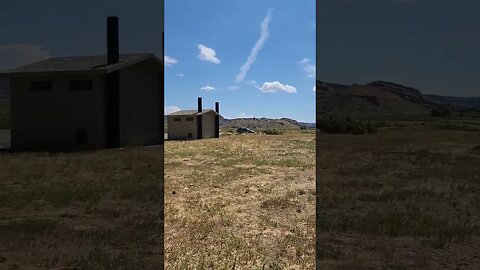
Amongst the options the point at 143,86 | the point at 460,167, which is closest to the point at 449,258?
the point at 143,86

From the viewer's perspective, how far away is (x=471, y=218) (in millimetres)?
8547

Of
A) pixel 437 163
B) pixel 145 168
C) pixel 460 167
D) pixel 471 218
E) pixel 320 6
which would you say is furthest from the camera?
pixel 437 163

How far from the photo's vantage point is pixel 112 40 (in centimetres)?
1414

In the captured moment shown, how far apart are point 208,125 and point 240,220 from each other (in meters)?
39.0

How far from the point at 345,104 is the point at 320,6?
45.2m

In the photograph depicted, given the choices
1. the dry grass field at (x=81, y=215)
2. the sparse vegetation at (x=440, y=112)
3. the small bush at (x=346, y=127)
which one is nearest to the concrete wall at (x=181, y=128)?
the small bush at (x=346, y=127)

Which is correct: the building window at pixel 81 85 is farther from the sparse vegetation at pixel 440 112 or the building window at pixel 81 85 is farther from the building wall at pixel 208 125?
the sparse vegetation at pixel 440 112

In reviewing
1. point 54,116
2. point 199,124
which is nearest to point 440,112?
point 199,124

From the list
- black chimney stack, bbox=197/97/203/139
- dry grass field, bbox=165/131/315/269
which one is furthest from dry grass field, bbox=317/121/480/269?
black chimney stack, bbox=197/97/203/139

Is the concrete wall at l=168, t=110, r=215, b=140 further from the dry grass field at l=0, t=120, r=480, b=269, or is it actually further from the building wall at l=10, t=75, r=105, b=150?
the dry grass field at l=0, t=120, r=480, b=269

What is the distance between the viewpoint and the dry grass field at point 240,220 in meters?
5.91

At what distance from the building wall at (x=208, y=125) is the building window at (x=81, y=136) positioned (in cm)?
2514

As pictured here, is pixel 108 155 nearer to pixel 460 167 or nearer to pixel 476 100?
pixel 460 167

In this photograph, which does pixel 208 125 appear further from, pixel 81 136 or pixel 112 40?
pixel 112 40
